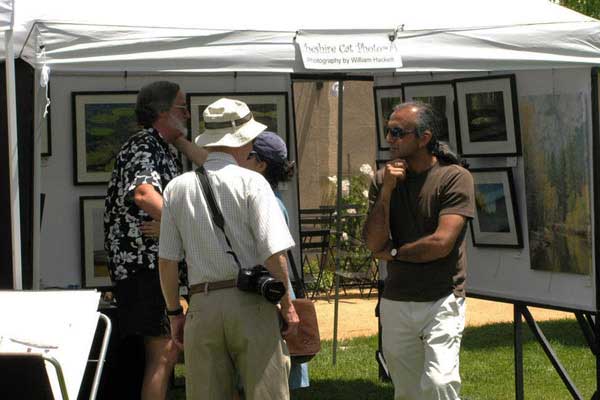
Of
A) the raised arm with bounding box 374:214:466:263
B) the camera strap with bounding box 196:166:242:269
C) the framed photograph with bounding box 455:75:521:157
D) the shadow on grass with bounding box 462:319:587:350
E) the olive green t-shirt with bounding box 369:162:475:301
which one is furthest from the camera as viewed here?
the shadow on grass with bounding box 462:319:587:350

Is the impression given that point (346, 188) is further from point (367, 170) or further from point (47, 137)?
point (47, 137)

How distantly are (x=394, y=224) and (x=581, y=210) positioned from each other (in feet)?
4.46

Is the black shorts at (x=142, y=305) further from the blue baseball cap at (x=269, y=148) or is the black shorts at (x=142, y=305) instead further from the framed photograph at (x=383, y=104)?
the framed photograph at (x=383, y=104)

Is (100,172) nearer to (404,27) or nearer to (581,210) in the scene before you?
(404,27)

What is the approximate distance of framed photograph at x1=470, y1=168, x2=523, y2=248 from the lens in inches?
271

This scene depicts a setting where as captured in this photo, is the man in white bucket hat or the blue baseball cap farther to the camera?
the blue baseball cap

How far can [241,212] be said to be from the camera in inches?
183

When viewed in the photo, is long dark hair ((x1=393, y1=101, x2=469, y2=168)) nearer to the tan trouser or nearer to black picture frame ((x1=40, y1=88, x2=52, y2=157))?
the tan trouser

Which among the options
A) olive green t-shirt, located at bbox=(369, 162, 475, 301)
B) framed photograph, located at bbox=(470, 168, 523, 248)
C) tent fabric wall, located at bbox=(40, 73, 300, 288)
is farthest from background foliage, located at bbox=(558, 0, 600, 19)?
olive green t-shirt, located at bbox=(369, 162, 475, 301)

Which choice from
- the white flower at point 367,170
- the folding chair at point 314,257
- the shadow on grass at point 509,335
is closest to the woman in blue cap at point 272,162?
the shadow on grass at point 509,335

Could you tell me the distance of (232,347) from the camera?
15.3ft

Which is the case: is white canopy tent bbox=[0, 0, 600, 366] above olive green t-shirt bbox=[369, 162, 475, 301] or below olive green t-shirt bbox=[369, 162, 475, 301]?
above

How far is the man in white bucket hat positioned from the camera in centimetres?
5

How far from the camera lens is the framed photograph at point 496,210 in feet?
22.5
